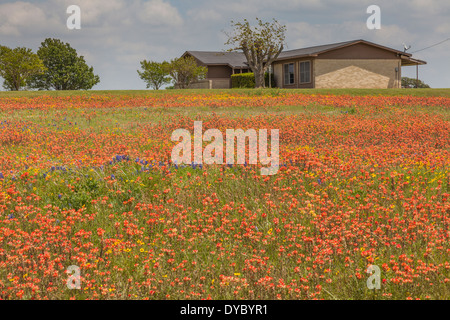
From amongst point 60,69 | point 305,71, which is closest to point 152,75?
point 60,69

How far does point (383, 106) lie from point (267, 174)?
16.9 metres

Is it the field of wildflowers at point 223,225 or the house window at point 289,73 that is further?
the house window at point 289,73

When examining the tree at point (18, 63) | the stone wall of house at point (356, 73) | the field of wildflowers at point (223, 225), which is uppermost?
the tree at point (18, 63)

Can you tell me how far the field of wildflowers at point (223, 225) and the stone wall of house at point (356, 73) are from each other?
37046mm

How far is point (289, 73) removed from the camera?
171 feet

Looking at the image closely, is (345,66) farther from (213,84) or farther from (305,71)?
(213,84)

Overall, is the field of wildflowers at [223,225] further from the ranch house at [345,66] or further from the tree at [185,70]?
the tree at [185,70]

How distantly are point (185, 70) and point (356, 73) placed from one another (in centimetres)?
2257

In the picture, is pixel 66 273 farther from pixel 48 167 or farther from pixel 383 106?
pixel 383 106

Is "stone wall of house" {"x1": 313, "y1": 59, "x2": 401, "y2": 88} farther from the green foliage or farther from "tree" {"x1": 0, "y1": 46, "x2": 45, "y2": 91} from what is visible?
"tree" {"x1": 0, "y1": 46, "x2": 45, "y2": 91}

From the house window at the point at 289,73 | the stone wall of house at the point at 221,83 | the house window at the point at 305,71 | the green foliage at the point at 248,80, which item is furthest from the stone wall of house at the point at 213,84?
the house window at the point at 305,71

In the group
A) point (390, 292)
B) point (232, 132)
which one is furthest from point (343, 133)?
point (390, 292)

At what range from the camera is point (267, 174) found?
26.7ft

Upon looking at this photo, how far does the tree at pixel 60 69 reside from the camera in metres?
73.5
